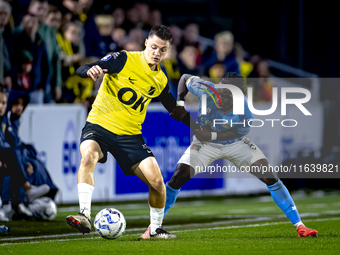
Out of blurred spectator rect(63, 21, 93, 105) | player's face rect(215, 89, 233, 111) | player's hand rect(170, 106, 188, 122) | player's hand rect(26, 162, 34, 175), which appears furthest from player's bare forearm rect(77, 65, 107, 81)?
blurred spectator rect(63, 21, 93, 105)

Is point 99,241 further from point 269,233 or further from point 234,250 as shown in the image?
point 269,233

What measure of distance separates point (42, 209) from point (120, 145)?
286 centimetres

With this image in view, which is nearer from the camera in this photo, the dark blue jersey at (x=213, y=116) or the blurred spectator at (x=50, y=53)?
the dark blue jersey at (x=213, y=116)

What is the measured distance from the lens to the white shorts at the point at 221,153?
22.0 feet

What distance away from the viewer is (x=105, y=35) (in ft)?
37.4

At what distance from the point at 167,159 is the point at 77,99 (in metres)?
2.31

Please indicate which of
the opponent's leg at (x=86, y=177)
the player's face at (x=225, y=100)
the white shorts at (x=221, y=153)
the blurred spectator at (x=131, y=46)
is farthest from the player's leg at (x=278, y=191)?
the blurred spectator at (x=131, y=46)

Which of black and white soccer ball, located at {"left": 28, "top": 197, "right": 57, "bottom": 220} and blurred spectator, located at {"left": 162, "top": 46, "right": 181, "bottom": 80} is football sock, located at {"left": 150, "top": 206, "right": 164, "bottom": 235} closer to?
black and white soccer ball, located at {"left": 28, "top": 197, "right": 57, "bottom": 220}

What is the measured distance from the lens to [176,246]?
5773 mm

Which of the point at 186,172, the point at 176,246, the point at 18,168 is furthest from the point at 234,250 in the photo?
the point at 18,168

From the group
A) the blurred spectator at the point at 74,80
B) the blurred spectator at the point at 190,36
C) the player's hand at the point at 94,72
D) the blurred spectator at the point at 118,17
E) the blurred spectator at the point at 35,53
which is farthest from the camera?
the blurred spectator at the point at 190,36

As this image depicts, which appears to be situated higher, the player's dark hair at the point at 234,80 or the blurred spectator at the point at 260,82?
the player's dark hair at the point at 234,80

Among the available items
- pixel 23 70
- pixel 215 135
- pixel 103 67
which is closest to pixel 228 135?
pixel 215 135

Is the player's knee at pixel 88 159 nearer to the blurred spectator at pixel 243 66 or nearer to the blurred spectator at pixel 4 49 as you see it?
the blurred spectator at pixel 4 49
